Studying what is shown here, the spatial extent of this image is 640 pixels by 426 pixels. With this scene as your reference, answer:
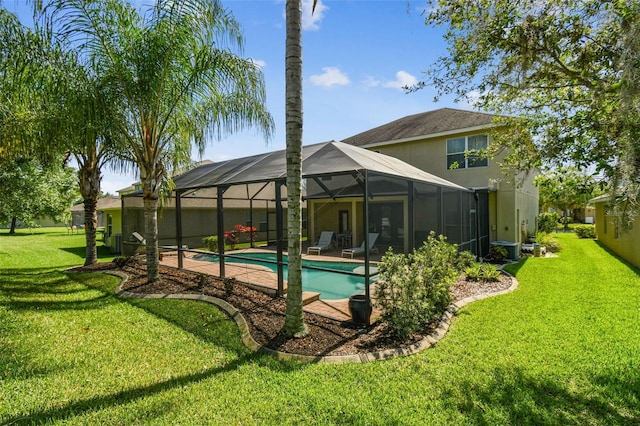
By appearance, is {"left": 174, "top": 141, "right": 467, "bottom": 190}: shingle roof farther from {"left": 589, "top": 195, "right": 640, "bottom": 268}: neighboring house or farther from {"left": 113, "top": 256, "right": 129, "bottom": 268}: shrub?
{"left": 589, "top": 195, "right": 640, "bottom": 268}: neighboring house

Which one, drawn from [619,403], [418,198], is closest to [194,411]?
[619,403]

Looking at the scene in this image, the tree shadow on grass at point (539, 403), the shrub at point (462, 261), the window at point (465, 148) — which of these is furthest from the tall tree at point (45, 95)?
the window at point (465, 148)

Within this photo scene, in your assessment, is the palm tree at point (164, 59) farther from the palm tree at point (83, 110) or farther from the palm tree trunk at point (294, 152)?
the palm tree trunk at point (294, 152)

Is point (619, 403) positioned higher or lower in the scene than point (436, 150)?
lower

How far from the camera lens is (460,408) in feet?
10.7

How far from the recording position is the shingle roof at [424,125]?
46.4 ft

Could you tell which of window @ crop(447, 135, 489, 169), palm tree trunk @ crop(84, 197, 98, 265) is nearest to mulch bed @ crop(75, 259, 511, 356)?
palm tree trunk @ crop(84, 197, 98, 265)

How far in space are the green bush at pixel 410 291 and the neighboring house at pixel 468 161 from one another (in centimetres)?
546

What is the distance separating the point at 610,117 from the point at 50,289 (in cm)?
1221

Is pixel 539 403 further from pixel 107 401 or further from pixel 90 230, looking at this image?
pixel 90 230

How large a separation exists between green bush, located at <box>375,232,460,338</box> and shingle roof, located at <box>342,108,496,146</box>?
914 cm

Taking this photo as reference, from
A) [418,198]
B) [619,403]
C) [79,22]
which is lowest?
[619,403]

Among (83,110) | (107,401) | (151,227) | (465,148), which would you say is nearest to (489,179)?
(465,148)

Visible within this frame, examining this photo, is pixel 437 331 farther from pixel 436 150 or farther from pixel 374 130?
pixel 374 130
